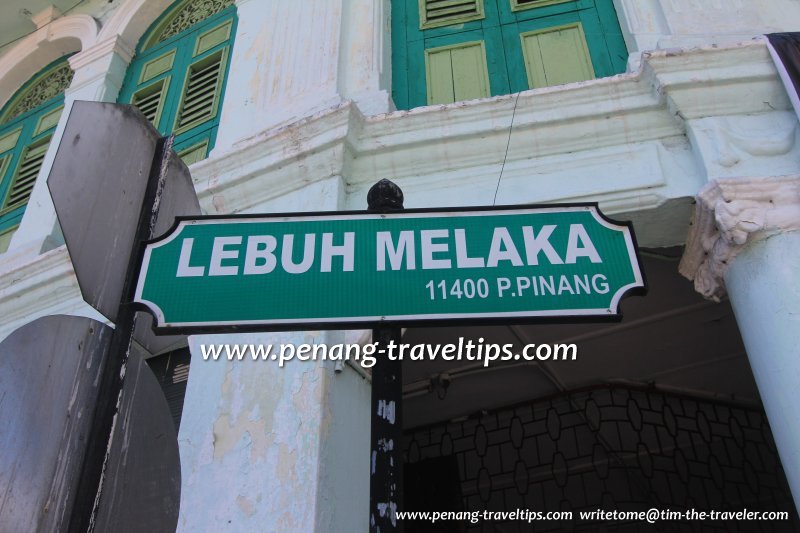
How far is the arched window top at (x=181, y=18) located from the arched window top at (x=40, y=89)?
3.97 ft

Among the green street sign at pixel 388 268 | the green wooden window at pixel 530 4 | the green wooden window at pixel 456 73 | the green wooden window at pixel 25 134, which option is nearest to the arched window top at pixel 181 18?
the green wooden window at pixel 25 134

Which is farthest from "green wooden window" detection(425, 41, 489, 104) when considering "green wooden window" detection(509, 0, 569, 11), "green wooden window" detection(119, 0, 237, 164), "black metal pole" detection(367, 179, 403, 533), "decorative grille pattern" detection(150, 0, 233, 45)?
"black metal pole" detection(367, 179, 403, 533)

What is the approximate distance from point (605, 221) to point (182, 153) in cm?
389

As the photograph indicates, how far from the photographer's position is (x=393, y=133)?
3.81m

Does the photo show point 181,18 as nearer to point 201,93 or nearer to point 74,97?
point 74,97

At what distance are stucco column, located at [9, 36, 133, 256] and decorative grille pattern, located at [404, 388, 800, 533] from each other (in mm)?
3182

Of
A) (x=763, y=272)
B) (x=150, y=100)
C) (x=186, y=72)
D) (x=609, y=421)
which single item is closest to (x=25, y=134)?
(x=150, y=100)

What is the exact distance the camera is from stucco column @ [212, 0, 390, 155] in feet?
13.9

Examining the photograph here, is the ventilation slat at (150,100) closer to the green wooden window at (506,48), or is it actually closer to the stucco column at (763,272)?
the green wooden window at (506,48)

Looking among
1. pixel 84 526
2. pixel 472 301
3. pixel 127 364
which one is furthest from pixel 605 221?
pixel 84 526

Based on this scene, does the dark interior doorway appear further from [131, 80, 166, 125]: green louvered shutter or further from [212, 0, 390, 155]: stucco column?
[131, 80, 166, 125]: green louvered shutter

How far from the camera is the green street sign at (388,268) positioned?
159 centimetres

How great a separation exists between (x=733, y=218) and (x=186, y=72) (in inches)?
177

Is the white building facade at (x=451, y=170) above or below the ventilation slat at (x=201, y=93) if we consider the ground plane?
below
